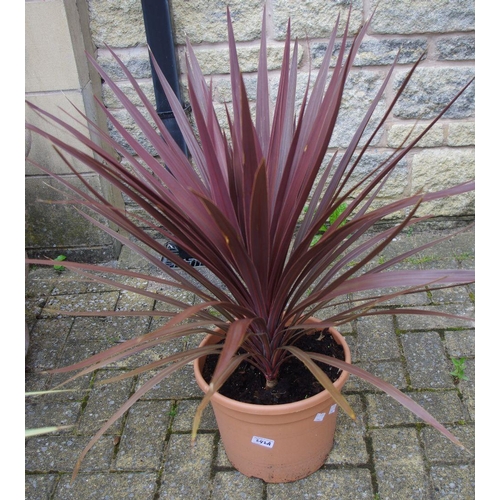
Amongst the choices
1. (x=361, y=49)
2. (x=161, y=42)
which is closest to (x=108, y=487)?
(x=161, y=42)

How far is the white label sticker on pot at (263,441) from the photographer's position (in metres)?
1.68

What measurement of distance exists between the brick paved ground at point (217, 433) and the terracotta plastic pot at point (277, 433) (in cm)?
6

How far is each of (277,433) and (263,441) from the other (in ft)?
0.20

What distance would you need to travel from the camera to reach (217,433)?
2002mm

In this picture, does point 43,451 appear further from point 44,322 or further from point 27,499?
point 44,322

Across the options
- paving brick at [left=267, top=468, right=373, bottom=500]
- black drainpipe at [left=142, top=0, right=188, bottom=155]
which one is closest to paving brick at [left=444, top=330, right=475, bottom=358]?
paving brick at [left=267, top=468, right=373, bottom=500]

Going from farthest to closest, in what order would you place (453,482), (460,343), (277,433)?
(460,343) < (453,482) < (277,433)

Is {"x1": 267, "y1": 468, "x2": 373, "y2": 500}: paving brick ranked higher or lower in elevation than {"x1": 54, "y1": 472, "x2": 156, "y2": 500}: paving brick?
higher

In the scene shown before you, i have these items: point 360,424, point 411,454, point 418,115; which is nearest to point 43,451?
point 360,424

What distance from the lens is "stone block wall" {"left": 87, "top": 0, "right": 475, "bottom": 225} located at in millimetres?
2539

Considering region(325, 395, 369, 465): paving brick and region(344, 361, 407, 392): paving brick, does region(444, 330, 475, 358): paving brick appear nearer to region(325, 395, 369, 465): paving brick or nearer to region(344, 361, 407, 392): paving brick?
region(344, 361, 407, 392): paving brick

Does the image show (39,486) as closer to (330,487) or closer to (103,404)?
(103,404)

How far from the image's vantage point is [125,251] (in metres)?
3.05

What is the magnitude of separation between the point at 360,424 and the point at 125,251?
63.6 inches
